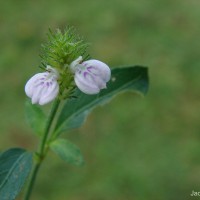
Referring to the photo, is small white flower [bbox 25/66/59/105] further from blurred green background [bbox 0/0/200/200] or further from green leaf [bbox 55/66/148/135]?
blurred green background [bbox 0/0/200/200]

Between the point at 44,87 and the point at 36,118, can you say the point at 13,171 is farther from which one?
the point at 44,87

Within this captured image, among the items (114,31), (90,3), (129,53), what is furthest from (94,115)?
(90,3)

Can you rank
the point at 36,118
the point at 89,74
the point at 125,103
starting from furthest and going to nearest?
the point at 125,103 → the point at 36,118 → the point at 89,74

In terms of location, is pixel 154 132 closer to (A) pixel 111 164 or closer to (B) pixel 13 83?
(A) pixel 111 164

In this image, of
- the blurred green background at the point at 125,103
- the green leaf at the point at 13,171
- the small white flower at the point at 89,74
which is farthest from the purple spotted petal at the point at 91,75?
the blurred green background at the point at 125,103

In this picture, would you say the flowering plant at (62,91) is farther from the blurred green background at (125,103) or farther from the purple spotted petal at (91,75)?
the blurred green background at (125,103)

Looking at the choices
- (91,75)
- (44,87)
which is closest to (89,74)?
(91,75)

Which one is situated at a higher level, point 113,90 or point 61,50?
point 113,90
